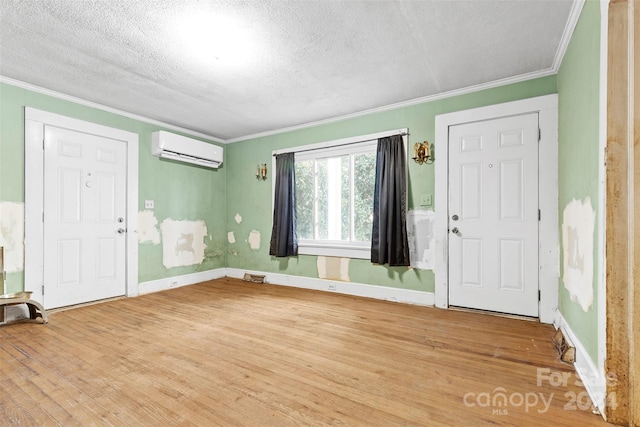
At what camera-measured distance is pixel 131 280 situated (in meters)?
4.10

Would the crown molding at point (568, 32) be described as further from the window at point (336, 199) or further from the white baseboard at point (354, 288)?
the white baseboard at point (354, 288)

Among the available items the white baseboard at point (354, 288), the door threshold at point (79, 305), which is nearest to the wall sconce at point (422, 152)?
the white baseboard at point (354, 288)

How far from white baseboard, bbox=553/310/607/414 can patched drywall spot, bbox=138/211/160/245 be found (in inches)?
187

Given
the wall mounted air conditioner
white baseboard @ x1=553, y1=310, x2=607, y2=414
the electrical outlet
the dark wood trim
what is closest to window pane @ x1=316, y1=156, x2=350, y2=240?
the electrical outlet

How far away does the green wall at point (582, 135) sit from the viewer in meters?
1.75

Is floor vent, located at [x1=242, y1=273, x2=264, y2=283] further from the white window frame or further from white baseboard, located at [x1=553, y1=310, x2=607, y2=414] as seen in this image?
white baseboard, located at [x1=553, y1=310, x2=607, y2=414]

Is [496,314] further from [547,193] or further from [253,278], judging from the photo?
[253,278]

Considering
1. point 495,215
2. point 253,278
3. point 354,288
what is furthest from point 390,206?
point 253,278

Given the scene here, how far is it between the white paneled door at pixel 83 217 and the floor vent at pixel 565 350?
4716 millimetres

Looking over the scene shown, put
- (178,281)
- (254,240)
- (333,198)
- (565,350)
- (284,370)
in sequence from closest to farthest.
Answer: (284,370)
(565,350)
(333,198)
(178,281)
(254,240)

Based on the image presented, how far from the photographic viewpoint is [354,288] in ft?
13.5

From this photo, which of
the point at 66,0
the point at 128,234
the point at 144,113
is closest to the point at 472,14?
the point at 66,0

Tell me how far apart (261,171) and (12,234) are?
9.91 ft

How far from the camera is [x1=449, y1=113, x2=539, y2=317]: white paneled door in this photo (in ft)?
10.0
